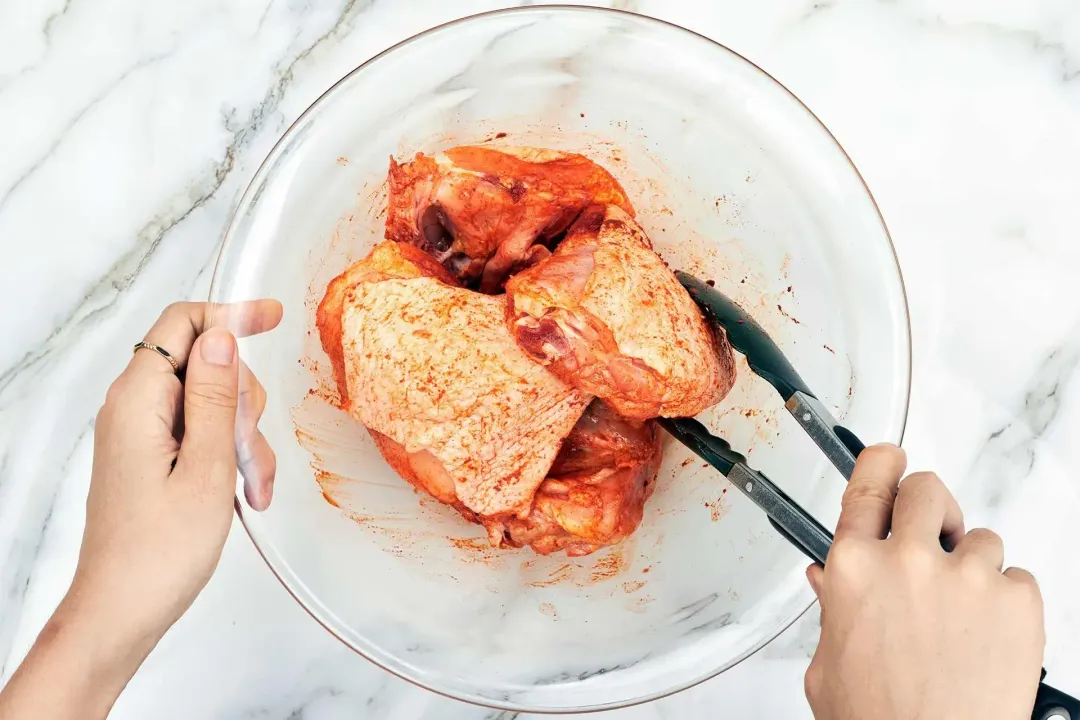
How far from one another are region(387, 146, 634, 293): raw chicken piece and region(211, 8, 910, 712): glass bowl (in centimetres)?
7

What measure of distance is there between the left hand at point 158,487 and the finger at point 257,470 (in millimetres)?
24

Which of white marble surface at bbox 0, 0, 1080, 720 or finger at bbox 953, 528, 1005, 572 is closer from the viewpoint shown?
finger at bbox 953, 528, 1005, 572

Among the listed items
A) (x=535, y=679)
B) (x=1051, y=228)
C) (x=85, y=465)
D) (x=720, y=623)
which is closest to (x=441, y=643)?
(x=535, y=679)

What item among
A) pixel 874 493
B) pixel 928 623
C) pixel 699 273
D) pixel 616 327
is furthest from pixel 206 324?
pixel 928 623

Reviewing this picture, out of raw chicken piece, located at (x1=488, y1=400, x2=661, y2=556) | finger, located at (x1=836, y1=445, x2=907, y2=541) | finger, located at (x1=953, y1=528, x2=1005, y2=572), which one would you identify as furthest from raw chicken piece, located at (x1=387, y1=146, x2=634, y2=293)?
finger, located at (x1=953, y1=528, x2=1005, y2=572)

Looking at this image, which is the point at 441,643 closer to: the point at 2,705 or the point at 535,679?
the point at 535,679

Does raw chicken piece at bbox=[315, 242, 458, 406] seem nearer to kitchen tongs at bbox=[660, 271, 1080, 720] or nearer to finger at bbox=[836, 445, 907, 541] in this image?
kitchen tongs at bbox=[660, 271, 1080, 720]

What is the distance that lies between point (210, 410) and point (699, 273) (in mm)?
1015

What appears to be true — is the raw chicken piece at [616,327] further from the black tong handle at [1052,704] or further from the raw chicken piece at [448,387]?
the black tong handle at [1052,704]

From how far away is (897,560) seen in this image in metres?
1.13

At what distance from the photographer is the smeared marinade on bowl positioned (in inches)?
56.4

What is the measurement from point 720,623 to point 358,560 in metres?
0.73

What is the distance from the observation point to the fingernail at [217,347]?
57.8 inches

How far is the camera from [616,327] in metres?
1.42
